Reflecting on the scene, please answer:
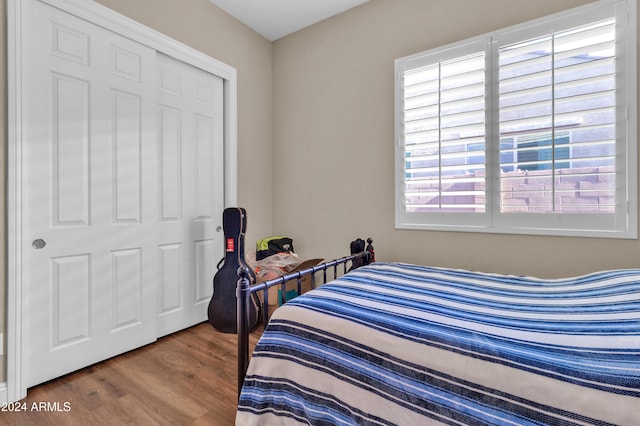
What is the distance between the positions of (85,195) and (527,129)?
9.73 ft

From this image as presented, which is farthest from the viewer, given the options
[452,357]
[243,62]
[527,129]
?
[243,62]

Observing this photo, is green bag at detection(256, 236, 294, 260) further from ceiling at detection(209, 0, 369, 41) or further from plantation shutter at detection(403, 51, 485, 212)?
ceiling at detection(209, 0, 369, 41)

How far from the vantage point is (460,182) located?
2354mm

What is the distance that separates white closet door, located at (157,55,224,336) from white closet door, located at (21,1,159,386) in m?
0.12

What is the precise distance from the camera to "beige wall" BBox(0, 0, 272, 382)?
250 cm

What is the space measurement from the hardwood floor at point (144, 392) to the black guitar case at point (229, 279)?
0.92 ft

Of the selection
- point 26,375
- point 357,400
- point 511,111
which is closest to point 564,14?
point 511,111

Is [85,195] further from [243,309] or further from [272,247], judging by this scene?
[272,247]

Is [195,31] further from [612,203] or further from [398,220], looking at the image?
[612,203]

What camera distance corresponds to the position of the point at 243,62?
10.4ft

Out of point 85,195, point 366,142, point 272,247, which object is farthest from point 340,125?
point 85,195

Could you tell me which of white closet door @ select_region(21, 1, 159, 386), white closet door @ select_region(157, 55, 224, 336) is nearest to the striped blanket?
white closet door @ select_region(21, 1, 159, 386)

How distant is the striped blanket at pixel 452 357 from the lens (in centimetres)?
87

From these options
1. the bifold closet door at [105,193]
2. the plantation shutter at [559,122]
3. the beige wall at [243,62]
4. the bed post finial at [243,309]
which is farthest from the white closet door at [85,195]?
the plantation shutter at [559,122]
